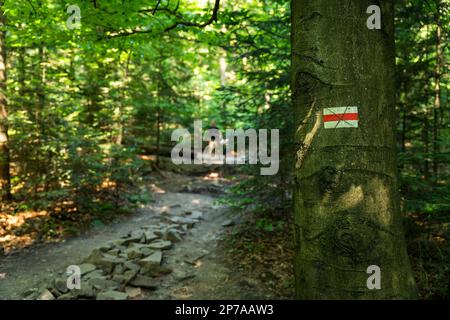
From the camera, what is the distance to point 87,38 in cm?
464

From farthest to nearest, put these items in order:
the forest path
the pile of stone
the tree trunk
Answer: the forest path
the pile of stone
the tree trunk

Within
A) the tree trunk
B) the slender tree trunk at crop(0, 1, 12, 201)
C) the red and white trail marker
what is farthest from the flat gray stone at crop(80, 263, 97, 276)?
the red and white trail marker

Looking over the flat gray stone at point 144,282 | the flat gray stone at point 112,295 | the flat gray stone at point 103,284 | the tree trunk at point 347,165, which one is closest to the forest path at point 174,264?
the flat gray stone at point 144,282

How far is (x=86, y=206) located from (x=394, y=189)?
9.38 meters

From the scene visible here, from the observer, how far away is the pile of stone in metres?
4.96

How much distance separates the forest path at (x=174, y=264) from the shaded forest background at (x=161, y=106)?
1.94 feet

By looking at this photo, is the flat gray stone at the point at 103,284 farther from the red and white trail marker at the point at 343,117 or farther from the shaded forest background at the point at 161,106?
the red and white trail marker at the point at 343,117

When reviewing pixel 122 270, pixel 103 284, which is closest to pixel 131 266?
pixel 122 270

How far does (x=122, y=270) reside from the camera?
5707mm

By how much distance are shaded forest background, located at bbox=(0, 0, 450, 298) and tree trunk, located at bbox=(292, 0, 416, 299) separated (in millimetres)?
1667

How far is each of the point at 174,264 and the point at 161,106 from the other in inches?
333

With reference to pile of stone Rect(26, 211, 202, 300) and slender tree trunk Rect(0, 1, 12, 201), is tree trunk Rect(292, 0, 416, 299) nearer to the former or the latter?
pile of stone Rect(26, 211, 202, 300)

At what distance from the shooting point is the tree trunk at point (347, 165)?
4.68 feet
